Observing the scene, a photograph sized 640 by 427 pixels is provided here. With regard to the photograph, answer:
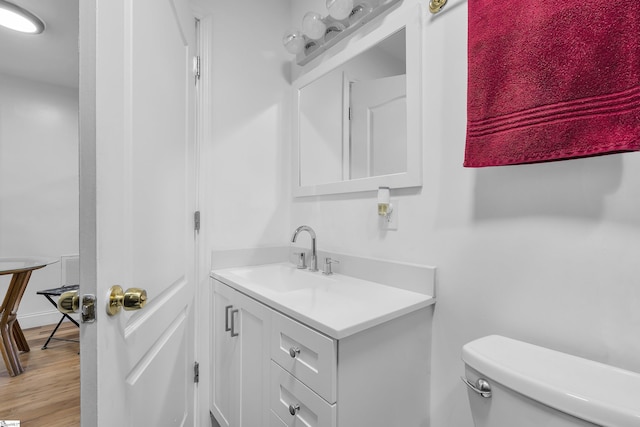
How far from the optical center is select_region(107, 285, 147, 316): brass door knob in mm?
573

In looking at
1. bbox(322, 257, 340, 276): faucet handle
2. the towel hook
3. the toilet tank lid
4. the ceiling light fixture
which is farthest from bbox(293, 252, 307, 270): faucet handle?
the ceiling light fixture

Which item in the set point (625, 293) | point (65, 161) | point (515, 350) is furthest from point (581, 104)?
point (65, 161)

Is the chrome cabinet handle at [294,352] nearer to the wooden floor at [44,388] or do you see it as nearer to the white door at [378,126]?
the white door at [378,126]

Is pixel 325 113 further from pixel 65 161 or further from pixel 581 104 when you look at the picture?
pixel 65 161

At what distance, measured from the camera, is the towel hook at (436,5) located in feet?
3.16

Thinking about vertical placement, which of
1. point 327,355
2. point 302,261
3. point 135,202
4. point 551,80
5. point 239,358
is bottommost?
point 239,358

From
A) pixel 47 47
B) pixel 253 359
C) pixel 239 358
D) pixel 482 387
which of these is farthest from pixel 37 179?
pixel 482 387

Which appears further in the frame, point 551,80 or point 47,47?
point 47,47

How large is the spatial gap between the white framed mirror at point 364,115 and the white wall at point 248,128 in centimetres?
14

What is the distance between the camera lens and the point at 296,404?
2.70ft

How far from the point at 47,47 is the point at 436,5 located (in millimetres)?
2881

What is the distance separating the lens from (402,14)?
109cm

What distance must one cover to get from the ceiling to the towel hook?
6.90ft

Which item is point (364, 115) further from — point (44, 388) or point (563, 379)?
point (44, 388)
